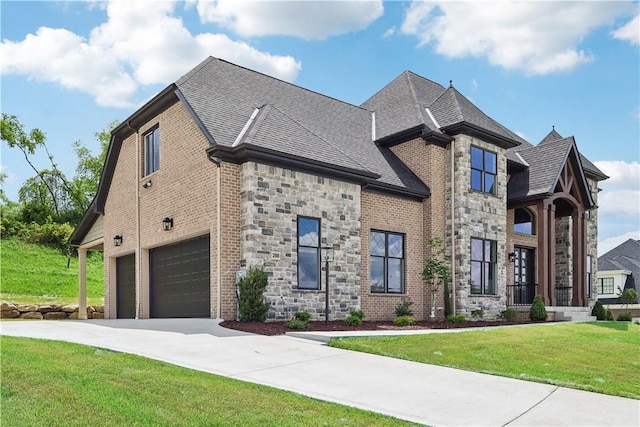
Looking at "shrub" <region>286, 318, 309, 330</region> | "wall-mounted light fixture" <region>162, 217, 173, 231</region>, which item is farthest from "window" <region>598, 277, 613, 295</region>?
→ "wall-mounted light fixture" <region>162, 217, 173, 231</region>

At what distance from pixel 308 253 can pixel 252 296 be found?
7.50 feet

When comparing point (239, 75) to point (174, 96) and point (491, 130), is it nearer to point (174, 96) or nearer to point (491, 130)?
point (174, 96)

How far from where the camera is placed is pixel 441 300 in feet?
62.8

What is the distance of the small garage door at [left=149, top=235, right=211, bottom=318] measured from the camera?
51.1 feet

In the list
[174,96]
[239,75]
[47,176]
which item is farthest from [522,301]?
[47,176]

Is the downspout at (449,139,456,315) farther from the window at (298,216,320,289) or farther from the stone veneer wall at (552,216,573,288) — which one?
the stone veneer wall at (552,216,573,288)

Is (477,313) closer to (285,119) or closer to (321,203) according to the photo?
(321,203)

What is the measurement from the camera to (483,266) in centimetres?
2039

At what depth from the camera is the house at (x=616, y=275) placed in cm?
4000

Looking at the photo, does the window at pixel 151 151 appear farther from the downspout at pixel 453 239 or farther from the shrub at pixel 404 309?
the downspout at pixel 453 239

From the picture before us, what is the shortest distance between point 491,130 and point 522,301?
757 cm

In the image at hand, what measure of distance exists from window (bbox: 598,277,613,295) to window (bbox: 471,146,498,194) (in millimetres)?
24855

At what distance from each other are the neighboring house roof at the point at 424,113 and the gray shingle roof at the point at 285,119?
768 mm

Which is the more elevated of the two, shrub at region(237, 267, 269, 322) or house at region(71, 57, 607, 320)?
house at region(71, 57, 607, 320)
